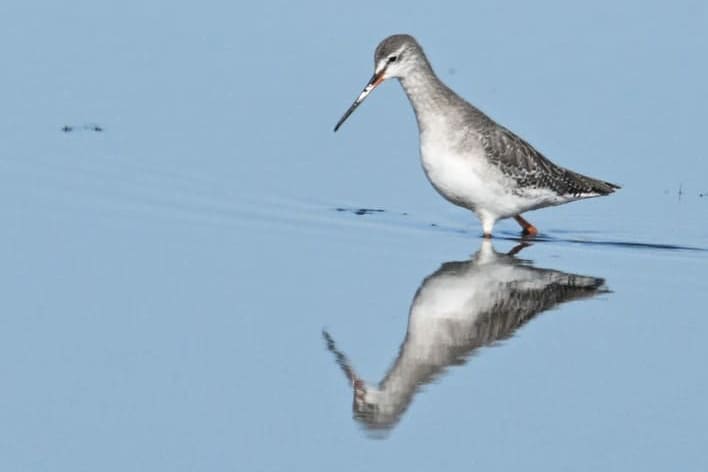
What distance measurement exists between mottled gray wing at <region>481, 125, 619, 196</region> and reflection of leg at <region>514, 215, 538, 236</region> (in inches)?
13.5

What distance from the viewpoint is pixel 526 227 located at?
14547 mm

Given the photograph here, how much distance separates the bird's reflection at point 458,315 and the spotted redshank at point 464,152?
56 centimetres

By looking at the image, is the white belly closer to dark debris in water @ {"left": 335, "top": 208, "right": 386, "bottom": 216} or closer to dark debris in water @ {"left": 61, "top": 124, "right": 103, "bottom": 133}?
dark debris in water @ {"left": 335, "top": 208, "right": 386, "bottom": 216}

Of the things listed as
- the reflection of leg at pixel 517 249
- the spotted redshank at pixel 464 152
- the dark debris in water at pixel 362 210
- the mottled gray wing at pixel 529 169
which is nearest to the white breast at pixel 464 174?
the spotted redshank at pixel 464 152

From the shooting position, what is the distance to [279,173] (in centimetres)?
1523

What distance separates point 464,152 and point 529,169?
810 millimetres

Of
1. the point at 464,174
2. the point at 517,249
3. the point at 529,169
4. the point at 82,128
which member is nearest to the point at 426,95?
the point at 464,174

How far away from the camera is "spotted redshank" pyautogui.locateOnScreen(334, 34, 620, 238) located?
13672 millimetres

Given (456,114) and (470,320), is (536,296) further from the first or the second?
(456,114)

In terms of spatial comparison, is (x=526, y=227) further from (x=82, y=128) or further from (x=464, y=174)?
(x=82, y=128)

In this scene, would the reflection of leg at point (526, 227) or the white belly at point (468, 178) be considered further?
the reflection of leg at point (526, 227)

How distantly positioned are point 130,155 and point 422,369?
5.83 meters

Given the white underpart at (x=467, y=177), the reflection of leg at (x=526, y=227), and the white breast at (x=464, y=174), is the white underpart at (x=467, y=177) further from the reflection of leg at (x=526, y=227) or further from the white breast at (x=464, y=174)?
the reflection of leg at (x=526, y=227)

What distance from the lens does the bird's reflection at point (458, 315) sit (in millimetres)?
9742
